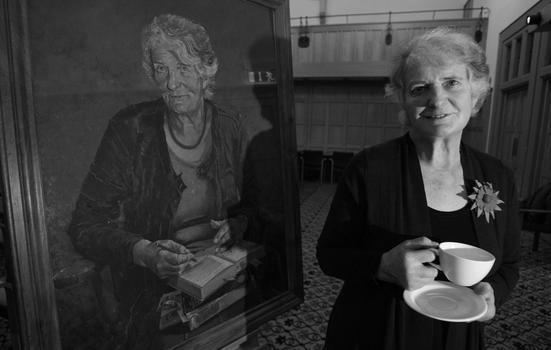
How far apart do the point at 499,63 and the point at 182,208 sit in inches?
349

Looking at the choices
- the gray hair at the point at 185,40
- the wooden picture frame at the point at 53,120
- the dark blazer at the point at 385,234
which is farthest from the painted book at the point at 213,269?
the gray hair at the point at 185,40

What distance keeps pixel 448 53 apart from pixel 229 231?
111 centimetres

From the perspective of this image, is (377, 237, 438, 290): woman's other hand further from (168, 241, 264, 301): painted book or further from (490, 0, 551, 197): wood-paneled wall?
(490, 0, 551, 197): wood-paneled wall

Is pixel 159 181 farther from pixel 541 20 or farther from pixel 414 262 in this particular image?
pixel 541 20

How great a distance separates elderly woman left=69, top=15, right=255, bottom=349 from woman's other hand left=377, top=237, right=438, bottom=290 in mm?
780

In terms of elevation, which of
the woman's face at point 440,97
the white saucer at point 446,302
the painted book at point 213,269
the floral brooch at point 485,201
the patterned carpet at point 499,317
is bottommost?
the patterned carpet at point 499,317

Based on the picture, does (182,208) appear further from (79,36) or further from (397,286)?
(397,286)

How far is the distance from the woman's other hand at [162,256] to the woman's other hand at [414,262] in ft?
2.54

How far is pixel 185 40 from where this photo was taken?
4.07 ft

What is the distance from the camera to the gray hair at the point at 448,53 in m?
1.10

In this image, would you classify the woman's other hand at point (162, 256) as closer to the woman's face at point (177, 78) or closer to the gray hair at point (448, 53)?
the woman's face at point (177, 78)

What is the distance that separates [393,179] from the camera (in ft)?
3.83

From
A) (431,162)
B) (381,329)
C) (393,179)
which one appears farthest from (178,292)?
(431,162)

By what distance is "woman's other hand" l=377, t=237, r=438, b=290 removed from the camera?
961 mm
